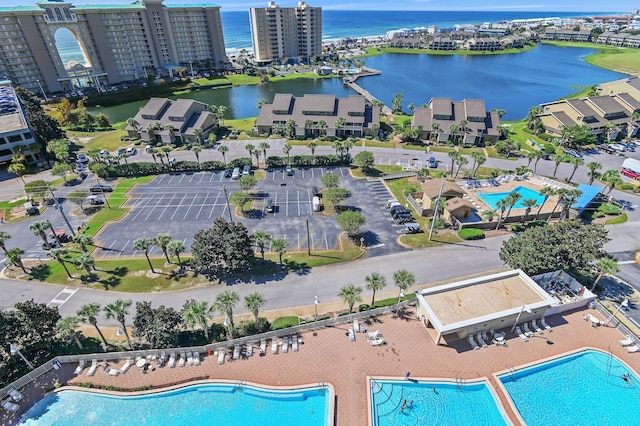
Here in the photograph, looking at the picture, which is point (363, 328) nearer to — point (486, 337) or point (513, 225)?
point (486, 337)

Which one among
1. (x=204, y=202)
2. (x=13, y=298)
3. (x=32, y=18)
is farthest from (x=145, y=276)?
(x=32, y=18)

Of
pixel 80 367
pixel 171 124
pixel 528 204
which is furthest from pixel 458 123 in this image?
pixel 80 367

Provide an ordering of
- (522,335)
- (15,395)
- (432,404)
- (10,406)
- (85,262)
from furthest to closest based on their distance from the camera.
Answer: (85,262) < (522,335) < (15,395) < (432,404) < (10,406)

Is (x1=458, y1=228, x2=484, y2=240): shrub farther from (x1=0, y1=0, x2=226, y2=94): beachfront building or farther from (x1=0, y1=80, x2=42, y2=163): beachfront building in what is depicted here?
(x1=0, y1=0, x2=226, y2=94): beachfront building

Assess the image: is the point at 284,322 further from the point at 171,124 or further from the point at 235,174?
the point at 171,124

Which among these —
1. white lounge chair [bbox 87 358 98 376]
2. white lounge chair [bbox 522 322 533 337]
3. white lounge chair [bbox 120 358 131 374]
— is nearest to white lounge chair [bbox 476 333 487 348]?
white lounge chair [bbox 522 322 533 337]
